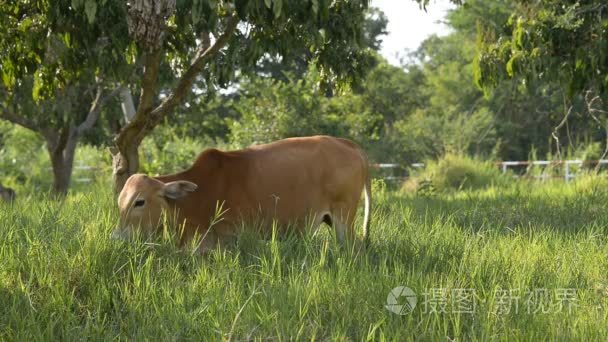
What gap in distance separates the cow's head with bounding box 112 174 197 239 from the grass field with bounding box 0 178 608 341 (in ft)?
0.60

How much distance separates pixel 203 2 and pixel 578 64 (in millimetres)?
4581

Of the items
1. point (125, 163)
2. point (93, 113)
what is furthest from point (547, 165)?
point (125, 163)

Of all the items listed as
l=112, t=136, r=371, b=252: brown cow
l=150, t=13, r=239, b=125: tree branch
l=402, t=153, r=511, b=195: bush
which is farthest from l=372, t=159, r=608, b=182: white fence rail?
l=112, t=136, r=371, b=252: brown cow

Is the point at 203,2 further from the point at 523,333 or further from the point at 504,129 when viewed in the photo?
the point at 504,129

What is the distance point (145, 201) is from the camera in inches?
212

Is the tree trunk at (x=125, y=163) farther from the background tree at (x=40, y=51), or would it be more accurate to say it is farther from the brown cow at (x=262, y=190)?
the brown cow at (x=262, y=190)

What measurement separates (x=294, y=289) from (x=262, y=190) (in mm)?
1884

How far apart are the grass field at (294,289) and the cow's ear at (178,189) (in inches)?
19.9

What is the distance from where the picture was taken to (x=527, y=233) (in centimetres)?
661

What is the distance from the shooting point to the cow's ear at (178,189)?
5.41 metres

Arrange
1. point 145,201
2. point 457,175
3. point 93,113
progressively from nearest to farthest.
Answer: point 145,201
point 93,113
point 457,175

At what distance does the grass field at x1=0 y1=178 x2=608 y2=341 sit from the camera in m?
3.61

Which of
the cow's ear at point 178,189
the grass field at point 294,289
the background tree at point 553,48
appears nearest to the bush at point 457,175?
the background tree at point 553,48

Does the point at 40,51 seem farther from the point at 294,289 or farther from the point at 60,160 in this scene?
the point at 60,160
